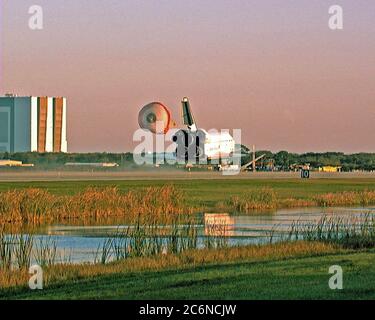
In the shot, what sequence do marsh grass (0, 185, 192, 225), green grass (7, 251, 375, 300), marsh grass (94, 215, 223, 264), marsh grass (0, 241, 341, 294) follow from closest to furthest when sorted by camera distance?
green grass (7, 251, 375, 300)
marsh grass (0, 241, 341, 294)
marsh grass (94, 215, 223, 264)
marsh grass (0, 185, 192, 225)

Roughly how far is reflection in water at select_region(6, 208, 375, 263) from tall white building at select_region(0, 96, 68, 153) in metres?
127

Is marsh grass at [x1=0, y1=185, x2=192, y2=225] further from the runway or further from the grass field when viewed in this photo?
the runway

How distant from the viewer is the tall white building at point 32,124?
170375 mm

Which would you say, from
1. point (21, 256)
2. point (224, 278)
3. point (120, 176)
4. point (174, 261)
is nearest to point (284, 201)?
point (174, 261)

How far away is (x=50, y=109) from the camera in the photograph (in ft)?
589

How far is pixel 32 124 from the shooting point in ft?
576

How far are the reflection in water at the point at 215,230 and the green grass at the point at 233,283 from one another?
5.84m

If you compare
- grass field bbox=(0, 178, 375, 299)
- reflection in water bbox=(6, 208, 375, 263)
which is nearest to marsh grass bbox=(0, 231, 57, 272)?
reflection in water bbox=(6, 208, 375, 263)

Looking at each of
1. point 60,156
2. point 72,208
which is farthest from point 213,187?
point 60,156

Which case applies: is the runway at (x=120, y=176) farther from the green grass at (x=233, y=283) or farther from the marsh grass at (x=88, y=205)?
the green grass at (x=233, y=283)

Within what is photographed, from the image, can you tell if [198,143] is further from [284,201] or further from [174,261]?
[174,261]

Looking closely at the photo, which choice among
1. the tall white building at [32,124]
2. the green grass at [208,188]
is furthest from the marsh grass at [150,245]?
the tall white building at [32,124]

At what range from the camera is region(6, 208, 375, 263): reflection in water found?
30547 millimetres

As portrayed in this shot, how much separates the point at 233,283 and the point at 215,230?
51.6ft
